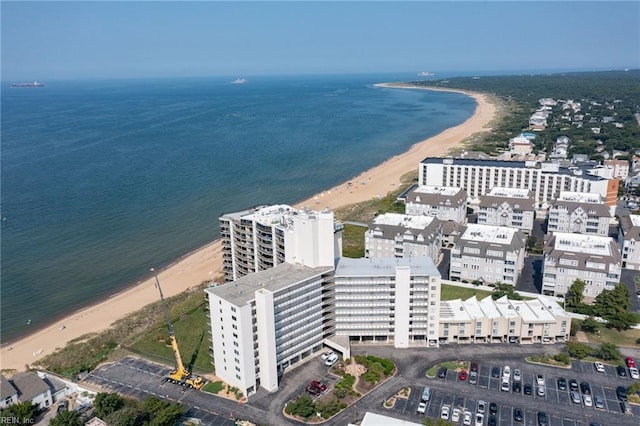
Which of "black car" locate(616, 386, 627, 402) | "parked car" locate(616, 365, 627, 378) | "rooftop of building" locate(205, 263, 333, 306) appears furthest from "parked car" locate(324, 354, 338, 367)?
"parked car" locate(616, 365, 627, 378)

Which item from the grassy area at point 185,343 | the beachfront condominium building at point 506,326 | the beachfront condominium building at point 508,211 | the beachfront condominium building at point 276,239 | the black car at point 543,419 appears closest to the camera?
the black car at point 543,419

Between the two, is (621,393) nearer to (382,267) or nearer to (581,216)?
(382,267)

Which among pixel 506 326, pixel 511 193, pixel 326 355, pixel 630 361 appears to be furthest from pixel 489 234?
pixel 326 355

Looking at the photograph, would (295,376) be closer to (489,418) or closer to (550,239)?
(489,418)

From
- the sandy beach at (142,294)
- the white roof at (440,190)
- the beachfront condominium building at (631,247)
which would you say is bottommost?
the sandy beach at (142,294)

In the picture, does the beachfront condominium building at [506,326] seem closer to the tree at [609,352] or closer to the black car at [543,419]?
the tree at [609,352]

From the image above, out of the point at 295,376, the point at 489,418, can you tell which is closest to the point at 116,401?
the point at 295,376

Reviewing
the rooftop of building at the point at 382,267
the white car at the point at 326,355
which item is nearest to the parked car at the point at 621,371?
the rooftop of building at the point at 382,267
